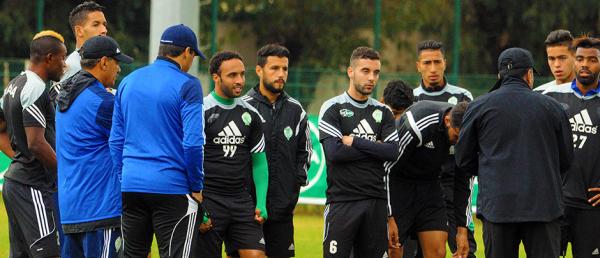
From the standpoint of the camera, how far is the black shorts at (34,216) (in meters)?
9.65

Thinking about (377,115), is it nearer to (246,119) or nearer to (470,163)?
(246,119)

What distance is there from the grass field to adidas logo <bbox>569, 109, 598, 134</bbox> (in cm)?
413

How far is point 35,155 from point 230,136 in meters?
1.69

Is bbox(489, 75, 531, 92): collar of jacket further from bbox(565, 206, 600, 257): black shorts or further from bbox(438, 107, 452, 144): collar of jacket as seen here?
bbox(565, 206, 600, 257): black shorts

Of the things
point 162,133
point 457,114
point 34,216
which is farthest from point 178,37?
point 457,114

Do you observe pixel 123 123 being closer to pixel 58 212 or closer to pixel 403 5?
pixel 58 212

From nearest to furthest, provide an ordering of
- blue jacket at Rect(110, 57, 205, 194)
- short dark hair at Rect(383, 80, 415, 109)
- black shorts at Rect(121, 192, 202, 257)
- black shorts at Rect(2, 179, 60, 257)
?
blue jacket at Rect(110, 57, 205, 194) → black shorts at Rect(121, 192, 202, 257) → black shorts at Rect(2, 179, 60, 257) → short dark hair at Rect(383, 80, 415, 109)

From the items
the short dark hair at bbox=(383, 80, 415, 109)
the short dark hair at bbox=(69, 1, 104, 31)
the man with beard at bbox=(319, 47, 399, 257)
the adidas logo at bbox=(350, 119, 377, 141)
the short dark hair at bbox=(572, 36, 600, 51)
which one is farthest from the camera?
the short dark hair at bbox=(383, 80, 415, 109)

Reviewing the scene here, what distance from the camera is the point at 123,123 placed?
895 centimetres

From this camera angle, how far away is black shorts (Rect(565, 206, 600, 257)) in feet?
34.4

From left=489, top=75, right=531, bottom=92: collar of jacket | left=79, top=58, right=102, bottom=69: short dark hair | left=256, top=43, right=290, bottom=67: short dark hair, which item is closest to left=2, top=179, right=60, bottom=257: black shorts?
left=79, top=58, right=102, bottom=69: short dark hair

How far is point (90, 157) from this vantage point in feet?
29.4

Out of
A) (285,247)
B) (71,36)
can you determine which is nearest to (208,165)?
(285,247)

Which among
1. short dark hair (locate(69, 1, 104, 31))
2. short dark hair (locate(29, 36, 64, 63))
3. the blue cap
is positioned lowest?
short dark hair (locate(29, 36, 64, 63))
